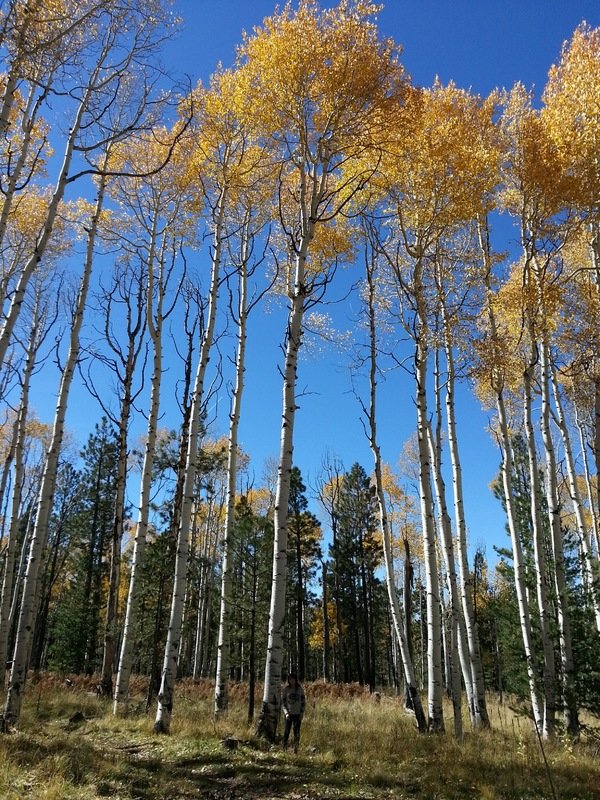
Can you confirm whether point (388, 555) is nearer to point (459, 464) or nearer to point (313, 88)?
point (459, 464)

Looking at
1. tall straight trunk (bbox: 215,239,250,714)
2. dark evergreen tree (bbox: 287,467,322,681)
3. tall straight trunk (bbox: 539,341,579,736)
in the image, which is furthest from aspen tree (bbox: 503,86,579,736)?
dark evergreen tree (bbox: 287,467,322,681)

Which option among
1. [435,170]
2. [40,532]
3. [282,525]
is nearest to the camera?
[282,525]

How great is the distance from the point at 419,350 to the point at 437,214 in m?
2.36

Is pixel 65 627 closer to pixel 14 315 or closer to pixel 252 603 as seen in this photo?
pixel 252 603

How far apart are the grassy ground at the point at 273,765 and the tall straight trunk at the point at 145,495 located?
0.84 meters

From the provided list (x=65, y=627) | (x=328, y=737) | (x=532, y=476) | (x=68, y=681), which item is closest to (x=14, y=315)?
(x=328, y=737)

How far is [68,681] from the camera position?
13.0 meters

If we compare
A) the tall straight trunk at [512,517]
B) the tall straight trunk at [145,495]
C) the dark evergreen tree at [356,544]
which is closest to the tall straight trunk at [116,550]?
the tall straight trunk at [145,495]

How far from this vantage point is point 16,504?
1122cm

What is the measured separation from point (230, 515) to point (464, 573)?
4.56 meters

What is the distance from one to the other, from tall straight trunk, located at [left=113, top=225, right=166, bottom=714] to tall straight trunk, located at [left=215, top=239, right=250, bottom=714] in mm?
1500

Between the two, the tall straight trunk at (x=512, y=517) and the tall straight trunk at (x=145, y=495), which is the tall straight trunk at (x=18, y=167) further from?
the tall straight trunk at (x=512, y=517)

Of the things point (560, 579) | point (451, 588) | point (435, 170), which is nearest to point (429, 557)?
point (451, 588)

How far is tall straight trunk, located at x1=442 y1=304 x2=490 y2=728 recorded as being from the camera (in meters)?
8.95
